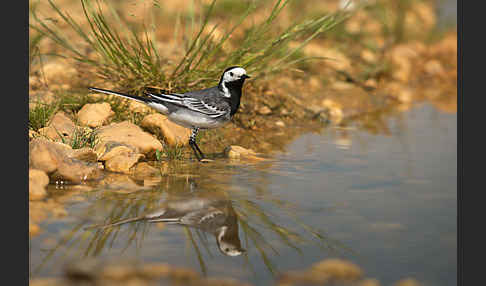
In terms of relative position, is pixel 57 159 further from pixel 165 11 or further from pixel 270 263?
pixel 165 11

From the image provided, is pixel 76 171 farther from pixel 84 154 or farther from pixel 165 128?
pixel 165 128

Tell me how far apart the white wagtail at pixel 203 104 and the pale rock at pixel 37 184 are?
3.98 ft

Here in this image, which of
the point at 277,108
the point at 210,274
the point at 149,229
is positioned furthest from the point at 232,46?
the point at 210,274

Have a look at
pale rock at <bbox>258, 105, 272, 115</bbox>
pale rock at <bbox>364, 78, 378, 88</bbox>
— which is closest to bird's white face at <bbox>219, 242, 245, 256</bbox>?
pale rock at <bbox>258, 105, 272, 115</bbox>

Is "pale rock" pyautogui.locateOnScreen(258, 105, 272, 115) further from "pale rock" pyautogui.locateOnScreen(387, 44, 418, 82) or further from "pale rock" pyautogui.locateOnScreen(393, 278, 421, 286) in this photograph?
"pale rock" pyautogui.locateOnScreen(393, 278, 421, 286)

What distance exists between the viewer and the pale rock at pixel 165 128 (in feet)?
17.6

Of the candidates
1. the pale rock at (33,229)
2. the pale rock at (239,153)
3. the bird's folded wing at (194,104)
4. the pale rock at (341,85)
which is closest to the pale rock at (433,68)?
the pale rock at (341,85)

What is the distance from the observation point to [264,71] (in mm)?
6055

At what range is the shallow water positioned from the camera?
9.84 feet

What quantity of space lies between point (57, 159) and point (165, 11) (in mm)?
5766

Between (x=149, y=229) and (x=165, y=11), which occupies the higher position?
(x=165, y=11)

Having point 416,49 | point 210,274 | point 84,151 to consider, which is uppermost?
point 416,49

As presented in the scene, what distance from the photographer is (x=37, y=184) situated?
3883mm

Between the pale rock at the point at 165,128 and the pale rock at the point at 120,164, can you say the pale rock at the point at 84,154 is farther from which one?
the pale rock at the point at 165,128
